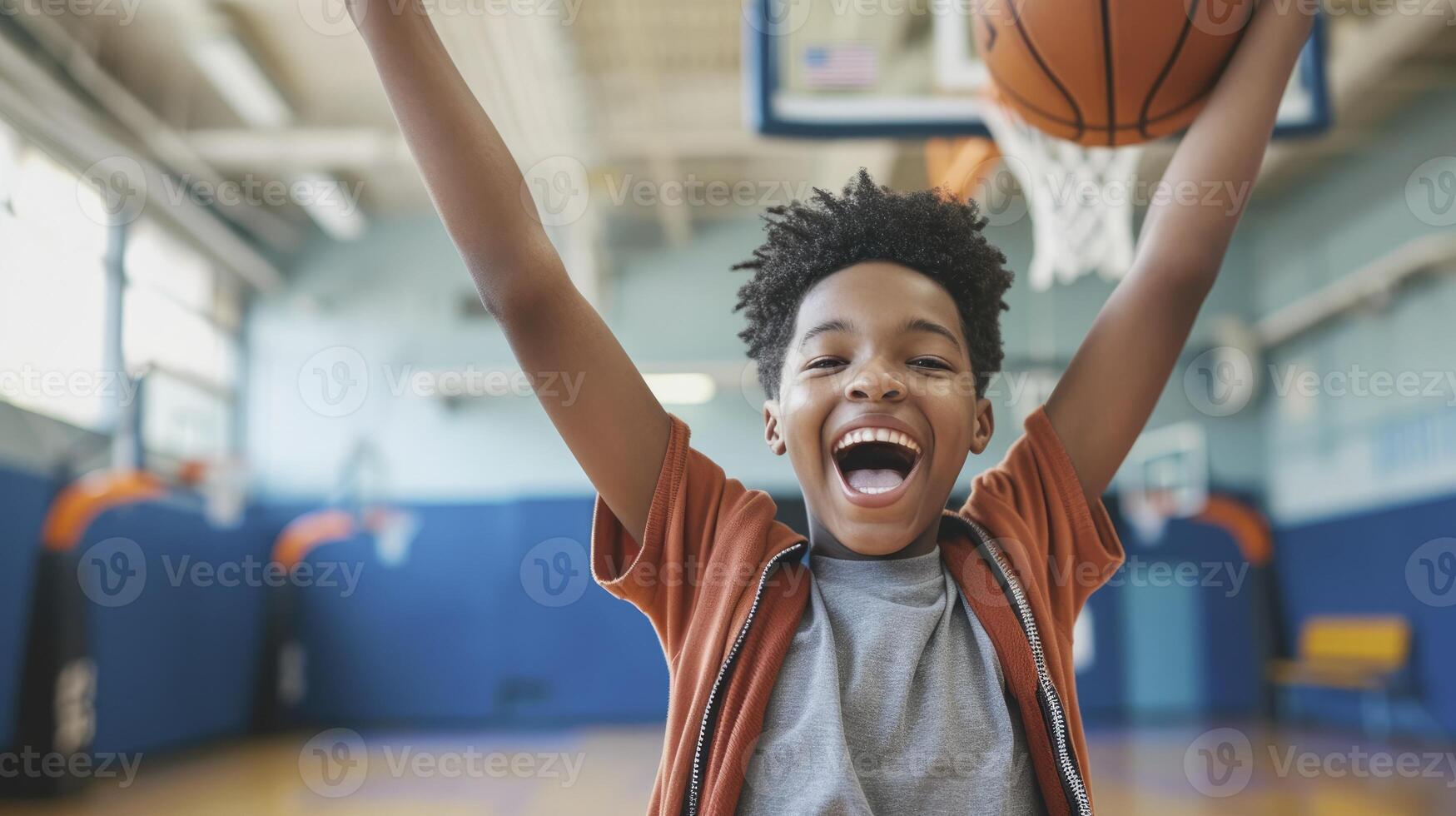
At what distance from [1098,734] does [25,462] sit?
5.22 m

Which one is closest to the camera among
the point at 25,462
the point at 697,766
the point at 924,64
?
the point at 697,766

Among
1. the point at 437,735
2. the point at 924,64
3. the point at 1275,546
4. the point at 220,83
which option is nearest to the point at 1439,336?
the point at 1275,546

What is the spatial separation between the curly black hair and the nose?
12 cm

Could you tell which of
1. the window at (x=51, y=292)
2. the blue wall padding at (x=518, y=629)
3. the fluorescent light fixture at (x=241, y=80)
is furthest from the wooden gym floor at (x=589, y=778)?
the fluorescent light fixture at (x=241, y=80)

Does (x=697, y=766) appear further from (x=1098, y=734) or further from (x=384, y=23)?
(x=1098, y=734)

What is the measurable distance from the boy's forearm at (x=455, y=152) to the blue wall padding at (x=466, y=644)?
6.03 m

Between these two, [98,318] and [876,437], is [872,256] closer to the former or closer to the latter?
[876,437]

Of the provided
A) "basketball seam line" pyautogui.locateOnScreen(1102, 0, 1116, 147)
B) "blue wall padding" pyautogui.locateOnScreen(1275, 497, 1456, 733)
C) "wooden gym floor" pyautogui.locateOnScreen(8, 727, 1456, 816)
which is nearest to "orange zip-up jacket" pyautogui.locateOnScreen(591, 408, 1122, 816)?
"basketball seam line" pyautogui.locateOnScreen(1102, 0, 1116, 147)

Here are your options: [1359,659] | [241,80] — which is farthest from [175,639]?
[1359,659]

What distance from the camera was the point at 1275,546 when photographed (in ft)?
22.7

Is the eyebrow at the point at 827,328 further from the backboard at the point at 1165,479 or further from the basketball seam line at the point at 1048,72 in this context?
the backboard at the point at 1165,479

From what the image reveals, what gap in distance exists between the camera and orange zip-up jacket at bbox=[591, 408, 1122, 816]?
84cm

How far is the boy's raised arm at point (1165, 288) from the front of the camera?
1.00 metres

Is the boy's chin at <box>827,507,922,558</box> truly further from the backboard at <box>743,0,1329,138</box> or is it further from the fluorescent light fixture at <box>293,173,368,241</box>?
the fluorescent light fixture at <box>293,173,368,241</box>
